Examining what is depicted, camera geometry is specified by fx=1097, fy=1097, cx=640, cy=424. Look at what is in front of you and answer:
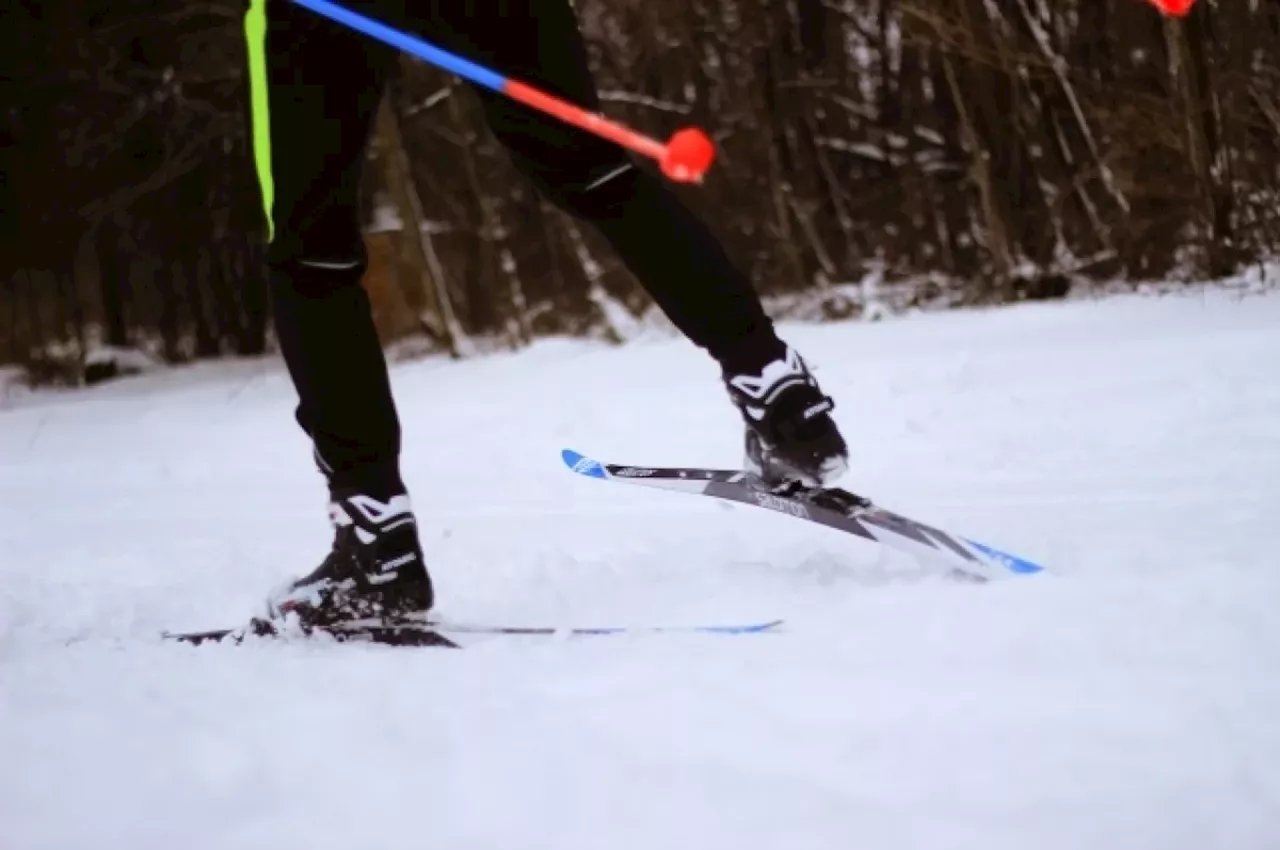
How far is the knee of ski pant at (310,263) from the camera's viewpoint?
5.28ft

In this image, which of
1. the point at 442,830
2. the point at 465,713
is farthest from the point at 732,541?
the point at 442,830

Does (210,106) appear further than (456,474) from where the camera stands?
Yes

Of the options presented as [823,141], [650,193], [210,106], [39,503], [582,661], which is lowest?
[39,503]

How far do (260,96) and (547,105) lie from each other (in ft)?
1.40

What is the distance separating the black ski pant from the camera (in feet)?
5.08

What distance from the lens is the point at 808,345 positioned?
19.4ft

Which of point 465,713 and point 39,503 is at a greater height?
point 465,713

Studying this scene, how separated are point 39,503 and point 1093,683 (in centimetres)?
401

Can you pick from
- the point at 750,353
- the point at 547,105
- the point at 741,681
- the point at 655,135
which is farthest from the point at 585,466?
the point at 655,135

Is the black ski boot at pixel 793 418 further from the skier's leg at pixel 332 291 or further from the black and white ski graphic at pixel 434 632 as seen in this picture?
the skier's leg at pixel 332 291

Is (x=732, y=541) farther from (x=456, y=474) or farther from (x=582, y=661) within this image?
(x=456, y=474)

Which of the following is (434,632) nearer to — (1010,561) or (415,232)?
(1010,561)

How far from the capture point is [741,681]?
1114 mm

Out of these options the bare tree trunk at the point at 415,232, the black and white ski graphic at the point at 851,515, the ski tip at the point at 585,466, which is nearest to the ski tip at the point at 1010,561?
the black and white ski graphic at the point at 851,515
